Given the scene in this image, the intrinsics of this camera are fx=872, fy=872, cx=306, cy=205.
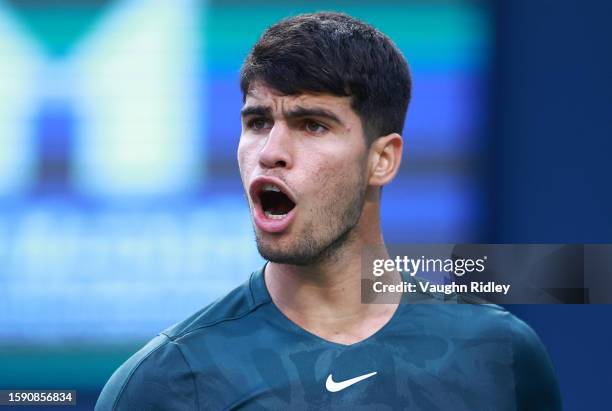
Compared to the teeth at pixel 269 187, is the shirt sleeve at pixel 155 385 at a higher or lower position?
lower

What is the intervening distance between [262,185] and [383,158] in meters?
0.50

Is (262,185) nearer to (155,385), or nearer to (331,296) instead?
(331,296)

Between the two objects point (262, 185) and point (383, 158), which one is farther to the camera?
point (383, 158)

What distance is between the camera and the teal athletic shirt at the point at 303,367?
2816 millimetres

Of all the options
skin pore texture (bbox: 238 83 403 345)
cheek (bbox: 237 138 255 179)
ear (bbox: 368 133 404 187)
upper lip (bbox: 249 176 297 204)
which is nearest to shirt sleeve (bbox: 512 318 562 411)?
skin pore texture (bbox: 238 83 403 345)

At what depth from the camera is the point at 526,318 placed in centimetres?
476

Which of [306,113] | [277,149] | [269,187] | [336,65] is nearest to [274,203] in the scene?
[269,187]

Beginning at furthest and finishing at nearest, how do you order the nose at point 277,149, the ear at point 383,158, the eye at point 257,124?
the ear at point 383,158, the eye at point 257,124, the nose at point 277,149

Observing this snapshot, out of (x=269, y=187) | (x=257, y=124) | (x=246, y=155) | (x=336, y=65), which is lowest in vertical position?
(x=269, y=187)

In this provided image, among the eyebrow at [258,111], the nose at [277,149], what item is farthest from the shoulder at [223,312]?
the eyebrow at [258,111]

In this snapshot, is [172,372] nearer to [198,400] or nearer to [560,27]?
[198,400]

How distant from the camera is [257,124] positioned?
2.92 meters

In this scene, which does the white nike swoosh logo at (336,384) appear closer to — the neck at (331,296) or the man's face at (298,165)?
the neck at (331,296)

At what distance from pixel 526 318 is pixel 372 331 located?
2.03m
